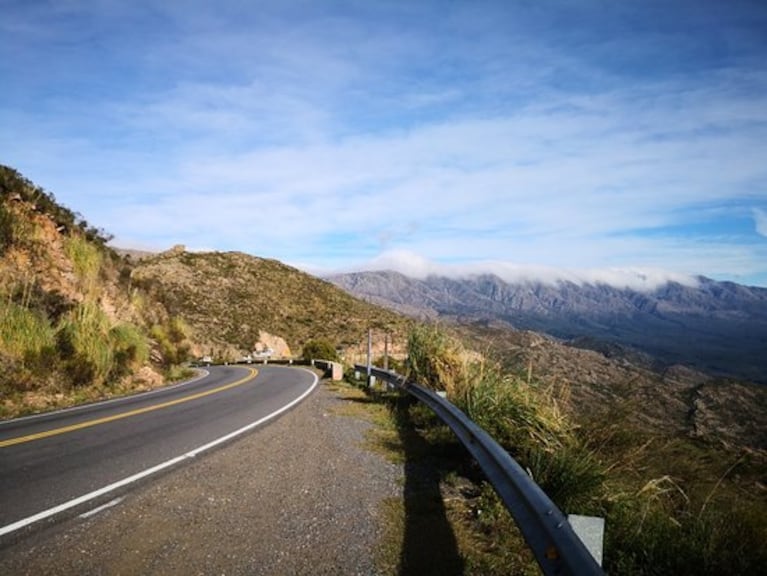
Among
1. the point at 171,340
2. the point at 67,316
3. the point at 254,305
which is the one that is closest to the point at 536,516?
the point at 67,316

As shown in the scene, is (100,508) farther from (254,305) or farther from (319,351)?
(254,305)

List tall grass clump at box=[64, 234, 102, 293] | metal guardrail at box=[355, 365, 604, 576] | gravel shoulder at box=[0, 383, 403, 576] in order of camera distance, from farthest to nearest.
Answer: tall grass clump at box=[64, 234, 102, 293] → gravel shoulder at box=[0, 383, 403, 576] → metal guardrail at box=[355, 365, 604, 576]

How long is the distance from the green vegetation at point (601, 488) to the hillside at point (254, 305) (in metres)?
47.4

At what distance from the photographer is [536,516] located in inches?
140

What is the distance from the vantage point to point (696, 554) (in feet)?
12.6

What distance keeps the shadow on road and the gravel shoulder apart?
221mm

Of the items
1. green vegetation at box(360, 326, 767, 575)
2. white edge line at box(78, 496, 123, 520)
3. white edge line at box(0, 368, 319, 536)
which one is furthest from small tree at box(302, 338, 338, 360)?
white edge line at box(78, 496, 123, 520)

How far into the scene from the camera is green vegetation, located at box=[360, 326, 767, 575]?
13.0 feet

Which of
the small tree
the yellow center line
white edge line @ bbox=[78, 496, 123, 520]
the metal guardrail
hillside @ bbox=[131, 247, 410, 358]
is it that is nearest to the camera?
the metal guardrail

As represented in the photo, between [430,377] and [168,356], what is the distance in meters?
15.0

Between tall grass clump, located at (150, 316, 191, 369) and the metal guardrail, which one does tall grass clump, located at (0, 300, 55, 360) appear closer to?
tall grass clump, located at (150, 316, 191, 369)

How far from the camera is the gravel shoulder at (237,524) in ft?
12.7

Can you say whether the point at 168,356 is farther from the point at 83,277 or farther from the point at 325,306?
the point at 325,306

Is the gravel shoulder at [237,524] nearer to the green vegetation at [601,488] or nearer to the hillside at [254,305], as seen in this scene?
the green vegetation at [601,488]
